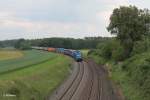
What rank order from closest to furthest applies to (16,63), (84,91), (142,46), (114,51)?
(84,91), (142,46), (16,63), (114,51)

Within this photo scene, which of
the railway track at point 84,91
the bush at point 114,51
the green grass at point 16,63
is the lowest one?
the railway track at point 84,91

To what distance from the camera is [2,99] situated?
99.9ft

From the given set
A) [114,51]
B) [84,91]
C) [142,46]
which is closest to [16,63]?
[114,51]

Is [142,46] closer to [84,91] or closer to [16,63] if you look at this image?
[16,63]

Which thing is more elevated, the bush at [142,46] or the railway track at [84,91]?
the bush at [142,46]

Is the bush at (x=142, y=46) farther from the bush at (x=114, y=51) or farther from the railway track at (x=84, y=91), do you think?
the railway track at (x=84, y=91)

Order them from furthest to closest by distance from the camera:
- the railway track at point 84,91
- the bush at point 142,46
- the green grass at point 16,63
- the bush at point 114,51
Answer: the bush at point 114,51 → the bush at point 142,46 → the green grass at point 16,63 → the railway track at point 84,91

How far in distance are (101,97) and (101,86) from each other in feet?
30.5

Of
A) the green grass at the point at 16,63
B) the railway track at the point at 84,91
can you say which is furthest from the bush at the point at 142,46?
the green grass at the point at 16,63

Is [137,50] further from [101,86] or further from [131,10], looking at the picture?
[101,86]

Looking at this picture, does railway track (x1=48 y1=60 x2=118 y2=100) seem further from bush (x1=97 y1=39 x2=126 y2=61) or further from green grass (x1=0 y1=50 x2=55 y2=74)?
bush (x1=97 y1=39 x2=126 y2=61)

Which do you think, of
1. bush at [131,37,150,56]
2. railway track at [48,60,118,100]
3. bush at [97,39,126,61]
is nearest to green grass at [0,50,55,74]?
railway track at [48,60,118,100]

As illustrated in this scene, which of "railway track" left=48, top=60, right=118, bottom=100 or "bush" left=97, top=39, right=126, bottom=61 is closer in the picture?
"railway track" left=48, top=60, right=118, bottom=100

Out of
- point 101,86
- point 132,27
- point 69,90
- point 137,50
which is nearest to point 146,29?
point 132,27
